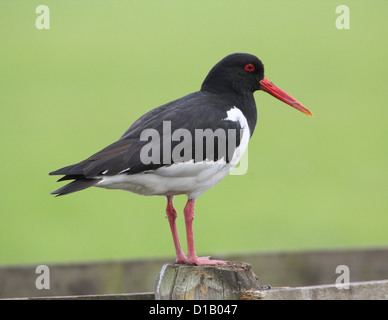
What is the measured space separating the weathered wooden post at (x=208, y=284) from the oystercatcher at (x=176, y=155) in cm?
63

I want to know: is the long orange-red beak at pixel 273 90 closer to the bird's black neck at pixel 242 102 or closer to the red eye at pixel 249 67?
the red eye at pixel 249 67

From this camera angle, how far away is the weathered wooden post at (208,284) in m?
3.52

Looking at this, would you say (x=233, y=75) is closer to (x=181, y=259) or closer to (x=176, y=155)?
(x=176, y=155)

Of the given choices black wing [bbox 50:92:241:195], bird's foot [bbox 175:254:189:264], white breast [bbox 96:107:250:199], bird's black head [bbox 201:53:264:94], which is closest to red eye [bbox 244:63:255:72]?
bird's black head [bbox 201:53:264:94]

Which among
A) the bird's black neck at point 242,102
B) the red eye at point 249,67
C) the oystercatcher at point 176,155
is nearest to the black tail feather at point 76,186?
the oystercatcher at point 176,155

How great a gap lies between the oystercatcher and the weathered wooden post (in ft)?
2.06

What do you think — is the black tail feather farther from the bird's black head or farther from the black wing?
the bird's black head

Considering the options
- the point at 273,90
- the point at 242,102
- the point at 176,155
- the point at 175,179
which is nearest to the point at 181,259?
the point at 175,179

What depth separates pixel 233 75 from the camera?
516cm

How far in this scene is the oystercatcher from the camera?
4.25 meters

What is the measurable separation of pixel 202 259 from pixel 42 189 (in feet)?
24.4

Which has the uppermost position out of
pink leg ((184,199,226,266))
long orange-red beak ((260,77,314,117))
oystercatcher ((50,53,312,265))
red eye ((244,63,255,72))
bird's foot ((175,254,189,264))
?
red eye ((244,63,255,72))
